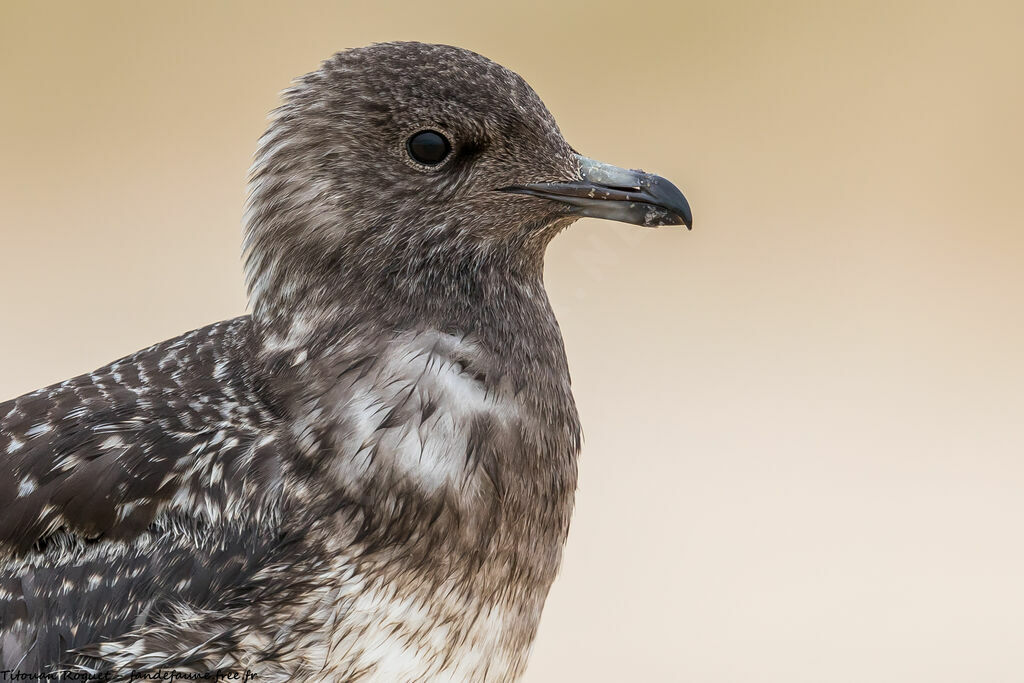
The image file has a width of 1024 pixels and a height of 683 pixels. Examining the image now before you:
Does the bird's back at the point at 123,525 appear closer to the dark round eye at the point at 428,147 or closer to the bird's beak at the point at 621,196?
the dark round eye at the point at 428,147

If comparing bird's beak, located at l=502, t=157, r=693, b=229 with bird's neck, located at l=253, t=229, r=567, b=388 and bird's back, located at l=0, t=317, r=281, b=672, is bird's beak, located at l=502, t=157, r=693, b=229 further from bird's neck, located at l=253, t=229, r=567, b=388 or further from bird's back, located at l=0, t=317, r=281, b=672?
bird's back, located at l=0, t=317, r=281, b=672

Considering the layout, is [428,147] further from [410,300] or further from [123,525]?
[123,525]

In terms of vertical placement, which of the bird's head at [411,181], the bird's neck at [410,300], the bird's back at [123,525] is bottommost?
the bird's back at [123,525]

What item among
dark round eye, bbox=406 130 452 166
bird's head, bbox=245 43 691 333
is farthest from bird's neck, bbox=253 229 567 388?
dark round eye, bbox=406 130 452 166

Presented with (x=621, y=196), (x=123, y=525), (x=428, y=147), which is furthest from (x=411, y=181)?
(x=123, y=525)

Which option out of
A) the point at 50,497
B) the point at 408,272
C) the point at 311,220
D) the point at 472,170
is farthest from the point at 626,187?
the point at 50,497

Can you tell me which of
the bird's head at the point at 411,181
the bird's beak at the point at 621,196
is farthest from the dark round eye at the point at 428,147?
the bird's beak at the point at 621,196

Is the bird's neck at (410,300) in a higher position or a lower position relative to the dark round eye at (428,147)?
lower
